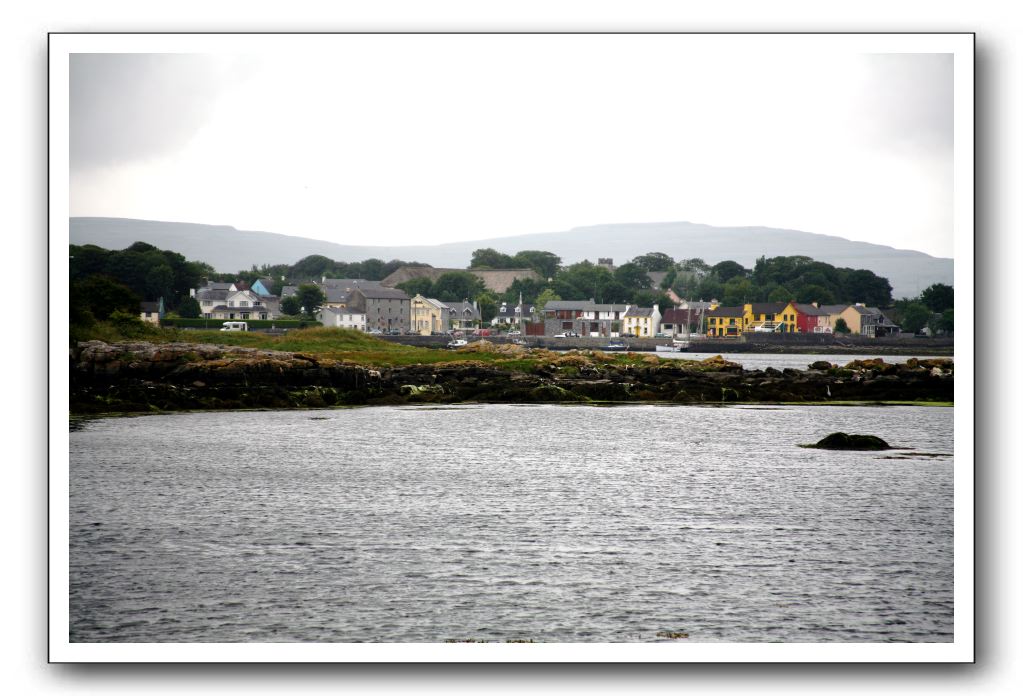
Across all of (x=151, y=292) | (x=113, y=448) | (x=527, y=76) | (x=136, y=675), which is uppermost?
(x=527, y=76)

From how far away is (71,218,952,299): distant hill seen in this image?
7316 millimetres

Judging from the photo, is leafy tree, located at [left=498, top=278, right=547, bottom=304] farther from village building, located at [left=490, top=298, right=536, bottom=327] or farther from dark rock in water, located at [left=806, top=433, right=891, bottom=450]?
dark rock in water, located at [left=806, top=433, right=891, bottom=450]

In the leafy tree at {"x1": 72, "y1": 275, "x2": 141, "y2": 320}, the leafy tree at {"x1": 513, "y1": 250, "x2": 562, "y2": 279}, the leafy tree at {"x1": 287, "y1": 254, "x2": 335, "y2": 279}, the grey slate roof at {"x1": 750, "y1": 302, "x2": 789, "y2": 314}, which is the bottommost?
the leafy tree at {"x1": 72, "y1": 275, "x2": 141, "y2": 320}

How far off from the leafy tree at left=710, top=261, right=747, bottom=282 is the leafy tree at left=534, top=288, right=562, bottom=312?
346 cm

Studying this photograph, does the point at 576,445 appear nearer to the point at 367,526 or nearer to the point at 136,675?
the point at 367,526

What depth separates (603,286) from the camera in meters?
16.1

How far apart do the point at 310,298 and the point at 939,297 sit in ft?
24.3

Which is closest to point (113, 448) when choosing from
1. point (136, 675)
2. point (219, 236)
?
point (219, 236)

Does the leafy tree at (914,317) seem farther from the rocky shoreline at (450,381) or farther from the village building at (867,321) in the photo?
the rocky shoreline at (450,381)

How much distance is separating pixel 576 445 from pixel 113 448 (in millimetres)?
6059

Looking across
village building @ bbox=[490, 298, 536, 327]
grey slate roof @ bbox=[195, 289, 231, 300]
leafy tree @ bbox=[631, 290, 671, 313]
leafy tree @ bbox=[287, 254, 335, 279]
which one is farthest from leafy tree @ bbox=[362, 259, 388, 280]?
village building @ bbox=[490, 298, 536, 327]

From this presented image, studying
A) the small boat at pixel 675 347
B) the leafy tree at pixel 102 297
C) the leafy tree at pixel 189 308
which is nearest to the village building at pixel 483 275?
the leafy tree at pixel 189 308

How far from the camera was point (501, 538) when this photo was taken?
780 cm

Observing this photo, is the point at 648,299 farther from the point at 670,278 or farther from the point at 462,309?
the point at 670,278
